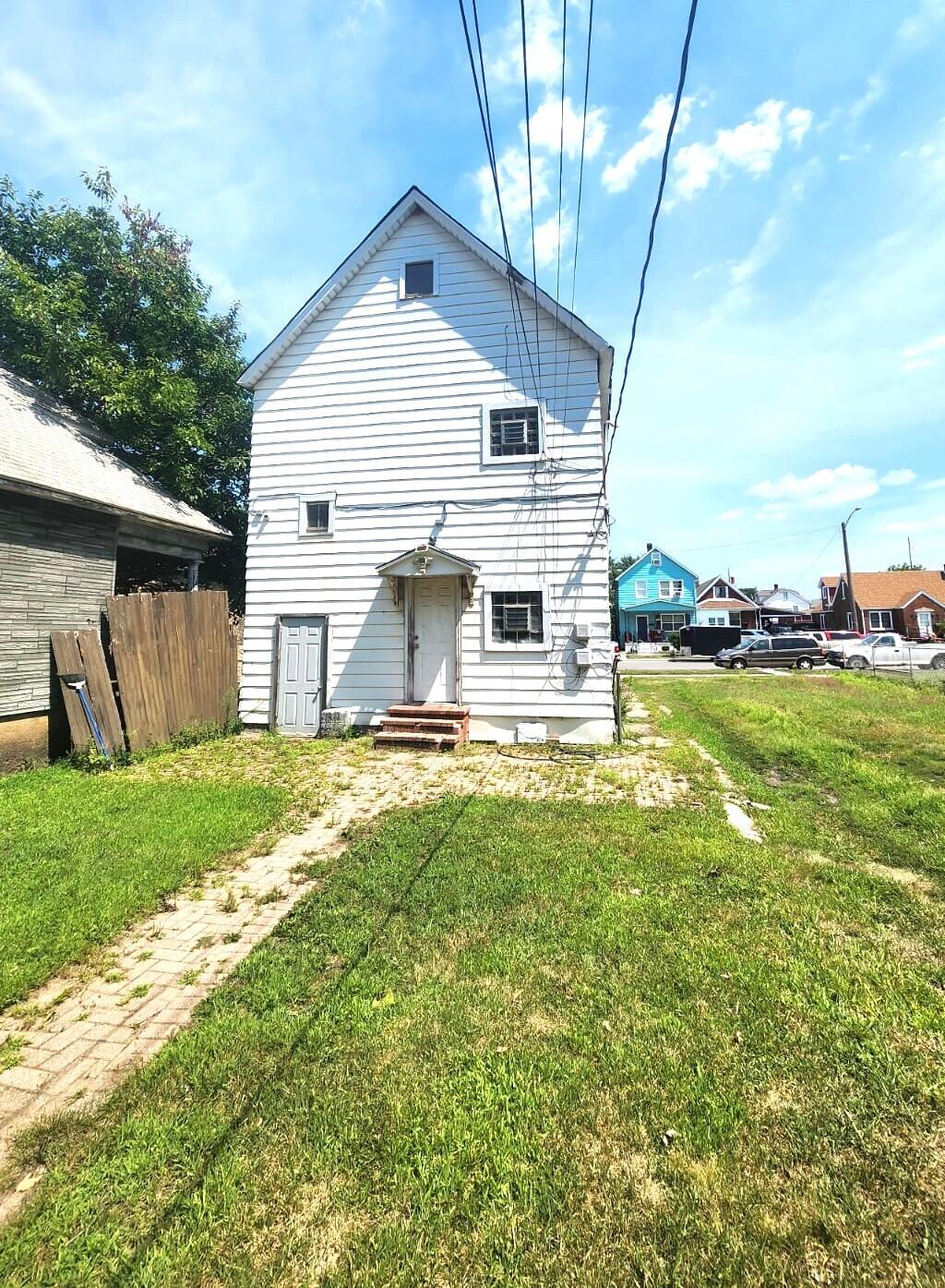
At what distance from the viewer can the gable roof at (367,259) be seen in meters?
9.35

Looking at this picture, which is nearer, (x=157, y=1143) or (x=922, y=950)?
(x=157, y=1143)

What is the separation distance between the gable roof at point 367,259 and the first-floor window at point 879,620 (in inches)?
Result: 1762

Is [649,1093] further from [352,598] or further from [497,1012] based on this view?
[352,598]

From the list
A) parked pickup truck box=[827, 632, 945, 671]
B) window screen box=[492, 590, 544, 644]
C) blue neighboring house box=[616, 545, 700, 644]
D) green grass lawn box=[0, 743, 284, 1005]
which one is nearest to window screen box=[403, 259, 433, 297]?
window screen box=[492, 590, 544, 644]

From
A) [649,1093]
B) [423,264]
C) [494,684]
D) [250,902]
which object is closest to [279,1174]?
[649,1093]

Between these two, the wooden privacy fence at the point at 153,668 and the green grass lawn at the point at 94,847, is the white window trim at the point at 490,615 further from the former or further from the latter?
the wooden privacy fence at the point at 153,668

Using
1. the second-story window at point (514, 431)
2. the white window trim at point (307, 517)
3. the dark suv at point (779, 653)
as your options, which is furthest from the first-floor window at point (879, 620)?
the white window trim at point (307, 517)

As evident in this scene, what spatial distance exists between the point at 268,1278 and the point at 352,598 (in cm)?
922

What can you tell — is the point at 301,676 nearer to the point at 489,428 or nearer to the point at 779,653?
the point at 489,428

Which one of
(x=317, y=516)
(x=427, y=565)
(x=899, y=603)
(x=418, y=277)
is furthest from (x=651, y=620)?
(x=427, y=565)

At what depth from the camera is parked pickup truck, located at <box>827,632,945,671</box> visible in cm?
2477

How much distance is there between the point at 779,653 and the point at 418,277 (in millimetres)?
25543

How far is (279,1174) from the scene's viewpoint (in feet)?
5.96

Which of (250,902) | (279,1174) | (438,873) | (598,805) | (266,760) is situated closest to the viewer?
(279,1174)
